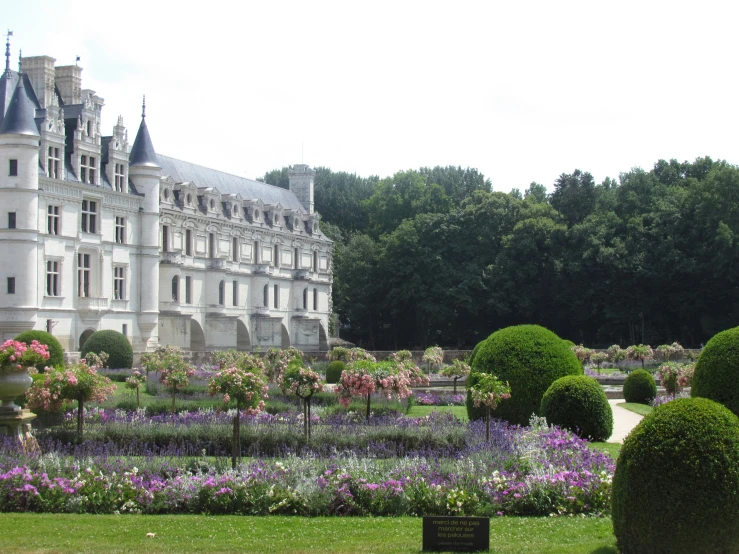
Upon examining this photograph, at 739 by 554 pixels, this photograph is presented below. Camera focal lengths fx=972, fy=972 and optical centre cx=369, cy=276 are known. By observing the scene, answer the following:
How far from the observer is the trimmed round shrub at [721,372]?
599 inches

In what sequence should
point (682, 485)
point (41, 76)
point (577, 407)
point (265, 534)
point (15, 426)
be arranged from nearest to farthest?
point (682, 485) < point (265, 534) < point (15, 426) < point (577, 407) < point (41, 76)

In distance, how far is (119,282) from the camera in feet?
168

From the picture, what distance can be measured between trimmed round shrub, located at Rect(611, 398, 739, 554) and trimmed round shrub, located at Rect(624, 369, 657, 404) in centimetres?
2358

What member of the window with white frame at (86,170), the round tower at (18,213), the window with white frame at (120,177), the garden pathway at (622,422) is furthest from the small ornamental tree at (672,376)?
the window with white frame at (120,177)

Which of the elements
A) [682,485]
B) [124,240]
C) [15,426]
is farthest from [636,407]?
[124,240]

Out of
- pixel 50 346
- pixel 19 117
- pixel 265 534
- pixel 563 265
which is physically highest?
pixel 19 117

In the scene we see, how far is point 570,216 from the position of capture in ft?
240

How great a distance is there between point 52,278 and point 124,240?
19.9 ft

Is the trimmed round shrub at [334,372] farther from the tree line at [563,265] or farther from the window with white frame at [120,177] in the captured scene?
the tree line at [563,265]

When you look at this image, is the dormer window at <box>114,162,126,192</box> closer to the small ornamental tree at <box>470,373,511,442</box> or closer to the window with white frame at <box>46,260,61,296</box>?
the window with white frame at <box>46,260,61,296</box>

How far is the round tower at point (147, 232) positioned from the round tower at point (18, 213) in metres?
8.40

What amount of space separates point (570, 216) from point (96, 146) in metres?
37.6

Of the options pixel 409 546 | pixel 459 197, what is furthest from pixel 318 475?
pixel 459 197

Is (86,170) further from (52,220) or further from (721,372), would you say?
(721,372)
